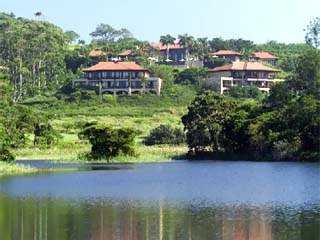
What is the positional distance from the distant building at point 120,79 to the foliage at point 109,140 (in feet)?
187

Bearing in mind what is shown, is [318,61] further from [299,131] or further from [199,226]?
[199,226]

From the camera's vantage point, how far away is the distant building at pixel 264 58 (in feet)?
531

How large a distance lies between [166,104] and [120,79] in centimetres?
1289

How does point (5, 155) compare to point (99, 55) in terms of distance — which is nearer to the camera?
point (5, 155)

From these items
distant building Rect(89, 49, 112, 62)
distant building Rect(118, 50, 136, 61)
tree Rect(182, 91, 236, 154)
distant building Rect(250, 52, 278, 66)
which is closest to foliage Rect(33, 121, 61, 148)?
tree Rect(182, 91, 236, 154)

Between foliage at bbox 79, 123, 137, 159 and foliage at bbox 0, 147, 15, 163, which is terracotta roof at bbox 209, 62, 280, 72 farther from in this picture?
foliage at bbox 0, 147, 15, 163

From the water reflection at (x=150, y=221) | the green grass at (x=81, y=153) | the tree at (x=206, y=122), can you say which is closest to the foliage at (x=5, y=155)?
the green grass at (x=81, y=153)

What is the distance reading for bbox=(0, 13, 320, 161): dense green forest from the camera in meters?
Answer: 78.5

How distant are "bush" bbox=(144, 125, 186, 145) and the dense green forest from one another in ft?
0.38

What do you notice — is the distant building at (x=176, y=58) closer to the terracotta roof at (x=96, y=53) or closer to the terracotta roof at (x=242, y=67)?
the terracotta roof at (x=96, y=53)

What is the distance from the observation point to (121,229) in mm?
31750

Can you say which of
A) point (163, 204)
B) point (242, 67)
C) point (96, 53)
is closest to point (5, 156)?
point (163, 204)

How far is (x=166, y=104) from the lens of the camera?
410 feet

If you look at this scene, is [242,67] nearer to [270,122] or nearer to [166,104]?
[166,104]
